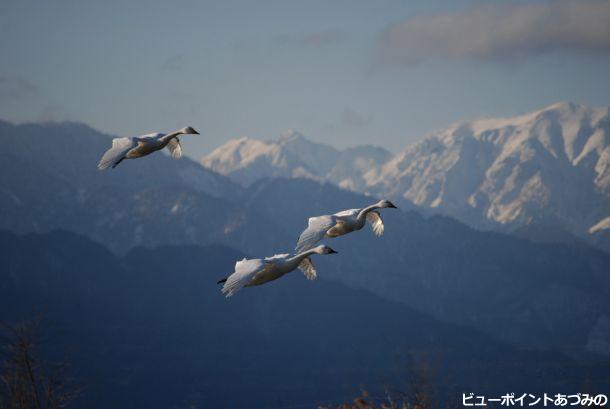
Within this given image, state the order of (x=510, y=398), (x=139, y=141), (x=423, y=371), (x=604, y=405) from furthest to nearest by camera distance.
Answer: (x=423, y=371), (x=510, y=398), (x=139, y=141), (x=604, y=405)

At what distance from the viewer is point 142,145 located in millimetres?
46375

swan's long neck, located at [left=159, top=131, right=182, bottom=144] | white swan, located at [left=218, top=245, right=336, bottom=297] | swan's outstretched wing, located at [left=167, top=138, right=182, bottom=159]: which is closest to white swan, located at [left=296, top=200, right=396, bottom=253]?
white swan, located at [left=218, top=245, right=336, bottom=297]

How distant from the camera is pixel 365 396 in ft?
114

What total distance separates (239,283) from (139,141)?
39.4ft

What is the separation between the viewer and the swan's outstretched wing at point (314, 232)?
3891cm

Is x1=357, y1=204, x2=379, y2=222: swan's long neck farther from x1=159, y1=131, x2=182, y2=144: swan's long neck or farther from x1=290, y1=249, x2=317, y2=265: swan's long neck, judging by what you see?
x1=159, y1=131, x2=182, y2=144: swan's long neck

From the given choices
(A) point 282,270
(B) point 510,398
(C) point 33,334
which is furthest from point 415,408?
(C) point 33,334

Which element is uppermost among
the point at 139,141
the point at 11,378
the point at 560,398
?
the point at 139,141

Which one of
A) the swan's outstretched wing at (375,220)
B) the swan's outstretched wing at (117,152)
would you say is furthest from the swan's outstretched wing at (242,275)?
the swan's outstretched wing at (375,220)

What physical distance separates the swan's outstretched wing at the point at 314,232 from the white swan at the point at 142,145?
24.7 ft

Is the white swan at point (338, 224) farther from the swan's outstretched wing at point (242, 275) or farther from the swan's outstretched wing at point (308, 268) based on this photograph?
the swan's outstretched wing at point (242, 275)

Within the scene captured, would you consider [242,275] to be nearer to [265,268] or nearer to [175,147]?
[265,268]

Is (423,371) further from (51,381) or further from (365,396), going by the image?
(365,396)

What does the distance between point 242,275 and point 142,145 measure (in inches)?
437
